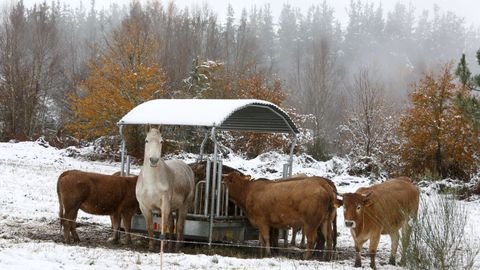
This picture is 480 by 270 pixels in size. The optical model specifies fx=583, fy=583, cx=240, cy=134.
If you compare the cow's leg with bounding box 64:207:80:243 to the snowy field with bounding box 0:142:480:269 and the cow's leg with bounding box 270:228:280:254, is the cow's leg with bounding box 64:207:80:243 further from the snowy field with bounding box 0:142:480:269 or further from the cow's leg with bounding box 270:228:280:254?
the cow's leg with bounding box 270:228:280:254

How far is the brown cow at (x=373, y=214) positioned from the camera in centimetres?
1020

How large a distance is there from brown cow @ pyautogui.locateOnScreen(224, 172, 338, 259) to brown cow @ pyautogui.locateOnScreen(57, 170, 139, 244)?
2.29m

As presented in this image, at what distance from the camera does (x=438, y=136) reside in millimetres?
28047

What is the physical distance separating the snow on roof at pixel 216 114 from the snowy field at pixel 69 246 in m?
2.82

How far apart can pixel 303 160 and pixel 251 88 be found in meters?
7.34

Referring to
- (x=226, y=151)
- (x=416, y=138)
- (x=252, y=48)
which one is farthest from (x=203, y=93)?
(x=252, y=48)

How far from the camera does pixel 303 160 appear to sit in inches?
1247

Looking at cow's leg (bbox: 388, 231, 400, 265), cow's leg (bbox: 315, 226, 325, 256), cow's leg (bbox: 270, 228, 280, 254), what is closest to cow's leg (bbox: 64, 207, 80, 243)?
cow's leg (bbox: 270, 228, 280, 254)

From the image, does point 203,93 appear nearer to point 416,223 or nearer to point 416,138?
point 416,138

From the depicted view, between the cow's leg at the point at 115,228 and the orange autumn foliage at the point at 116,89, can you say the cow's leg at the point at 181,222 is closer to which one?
the cow's leg at the point at 115,228

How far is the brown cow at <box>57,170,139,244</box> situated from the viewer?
39.1 ft

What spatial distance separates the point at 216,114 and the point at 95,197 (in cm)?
309

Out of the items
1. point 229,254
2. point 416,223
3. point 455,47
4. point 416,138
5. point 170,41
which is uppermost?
point 455,47

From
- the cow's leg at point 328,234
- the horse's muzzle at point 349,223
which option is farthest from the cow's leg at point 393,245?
the cow's leg at point 328,234
